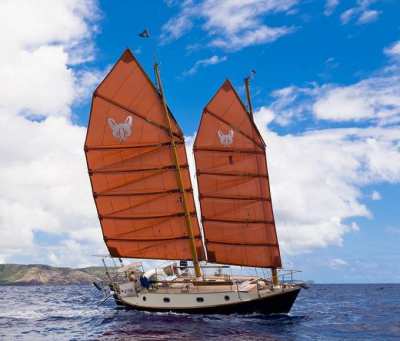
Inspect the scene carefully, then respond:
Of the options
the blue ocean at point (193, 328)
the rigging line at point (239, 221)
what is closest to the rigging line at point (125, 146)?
the rigging line at point (239, 221)

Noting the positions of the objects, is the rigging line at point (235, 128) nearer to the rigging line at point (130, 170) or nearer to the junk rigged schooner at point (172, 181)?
the junk rigged schooner at point (172, 181)

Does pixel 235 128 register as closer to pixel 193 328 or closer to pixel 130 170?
pixel 130 170

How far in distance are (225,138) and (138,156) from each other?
25.1 ft

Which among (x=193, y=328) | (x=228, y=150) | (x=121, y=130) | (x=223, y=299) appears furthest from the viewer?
(x=121, y=130)

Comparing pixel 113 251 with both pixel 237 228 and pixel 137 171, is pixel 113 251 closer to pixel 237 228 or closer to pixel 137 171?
pixel 137 171

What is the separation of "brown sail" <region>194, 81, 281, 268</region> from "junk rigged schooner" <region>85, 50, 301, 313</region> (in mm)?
84

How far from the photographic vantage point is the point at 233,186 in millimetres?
43562

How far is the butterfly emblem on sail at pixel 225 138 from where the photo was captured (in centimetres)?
4384

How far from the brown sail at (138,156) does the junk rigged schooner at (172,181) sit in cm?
9

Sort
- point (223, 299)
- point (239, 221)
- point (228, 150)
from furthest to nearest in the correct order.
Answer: point (228, 150), point (239, 221), point (223, 299)

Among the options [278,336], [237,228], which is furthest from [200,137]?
[278,336]

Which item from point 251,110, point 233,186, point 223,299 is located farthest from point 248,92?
point 223,299

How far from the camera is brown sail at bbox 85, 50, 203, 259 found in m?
44.3

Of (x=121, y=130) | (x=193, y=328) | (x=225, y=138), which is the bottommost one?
(x=193, y=328)
